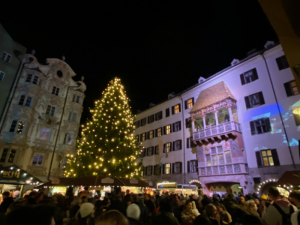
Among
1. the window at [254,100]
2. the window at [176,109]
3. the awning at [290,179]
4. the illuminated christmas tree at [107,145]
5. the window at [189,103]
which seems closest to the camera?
the awning at [290,179]

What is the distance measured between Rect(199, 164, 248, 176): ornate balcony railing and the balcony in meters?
3.36

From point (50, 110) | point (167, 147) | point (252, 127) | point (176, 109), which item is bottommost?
point (167, 147)

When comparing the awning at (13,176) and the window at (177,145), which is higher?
the window at (177,145)

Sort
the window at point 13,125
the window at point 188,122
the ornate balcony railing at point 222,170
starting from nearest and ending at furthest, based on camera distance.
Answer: the ornate balcony railing at point 222,170 < the window at point 13,125 < the window at point 188,122

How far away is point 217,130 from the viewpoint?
23.0m

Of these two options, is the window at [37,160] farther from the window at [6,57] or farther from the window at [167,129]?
the window at [167,129]

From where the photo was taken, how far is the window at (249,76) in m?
22.5

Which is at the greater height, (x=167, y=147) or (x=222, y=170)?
(x=167, y=147)

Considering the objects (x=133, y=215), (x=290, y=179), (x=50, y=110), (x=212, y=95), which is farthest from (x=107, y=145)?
(x=212, y=95)

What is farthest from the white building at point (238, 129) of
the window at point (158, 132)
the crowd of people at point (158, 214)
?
the crowd of people at point (158, 214)

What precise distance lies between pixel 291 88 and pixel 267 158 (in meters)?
7.86

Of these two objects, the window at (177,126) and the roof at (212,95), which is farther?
the window at (177,126)

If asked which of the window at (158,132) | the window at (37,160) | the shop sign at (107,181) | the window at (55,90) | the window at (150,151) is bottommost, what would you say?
the shop sign at (107,181)

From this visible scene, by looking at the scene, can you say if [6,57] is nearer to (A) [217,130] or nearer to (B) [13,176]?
(B) [13,176]
